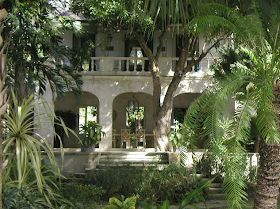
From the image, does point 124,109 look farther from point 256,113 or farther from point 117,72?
Result: point 256,113

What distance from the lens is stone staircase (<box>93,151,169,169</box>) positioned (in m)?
17.3

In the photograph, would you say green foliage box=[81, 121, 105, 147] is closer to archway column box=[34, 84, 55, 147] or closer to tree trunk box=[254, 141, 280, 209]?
archway column box=[34, 84, 55, 147]

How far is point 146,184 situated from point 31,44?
541 centimetres

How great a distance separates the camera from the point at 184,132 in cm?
736

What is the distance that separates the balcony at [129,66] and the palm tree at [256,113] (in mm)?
11811

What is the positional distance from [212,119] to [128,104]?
52.7 ft

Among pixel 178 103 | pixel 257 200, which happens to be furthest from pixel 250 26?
pixel 178 103

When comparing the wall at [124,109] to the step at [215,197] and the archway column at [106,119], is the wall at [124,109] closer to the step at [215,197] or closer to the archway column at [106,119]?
the archway column at [106,119]

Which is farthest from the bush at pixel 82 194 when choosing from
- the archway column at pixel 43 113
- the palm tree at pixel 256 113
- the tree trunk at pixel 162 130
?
the tree trunk at pixel 162 130

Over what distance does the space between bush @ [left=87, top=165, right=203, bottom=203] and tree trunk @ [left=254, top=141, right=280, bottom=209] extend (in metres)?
6.35

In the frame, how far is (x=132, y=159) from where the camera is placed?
Answer: 17.8 m

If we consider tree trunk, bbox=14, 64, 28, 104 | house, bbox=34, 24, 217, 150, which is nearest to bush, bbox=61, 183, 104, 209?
tree trunk, bbox=14, 64, 28, 104

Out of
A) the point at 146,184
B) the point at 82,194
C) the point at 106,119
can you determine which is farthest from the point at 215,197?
the point at 106,119

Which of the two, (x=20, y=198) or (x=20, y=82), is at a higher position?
(x=20, y=82)
